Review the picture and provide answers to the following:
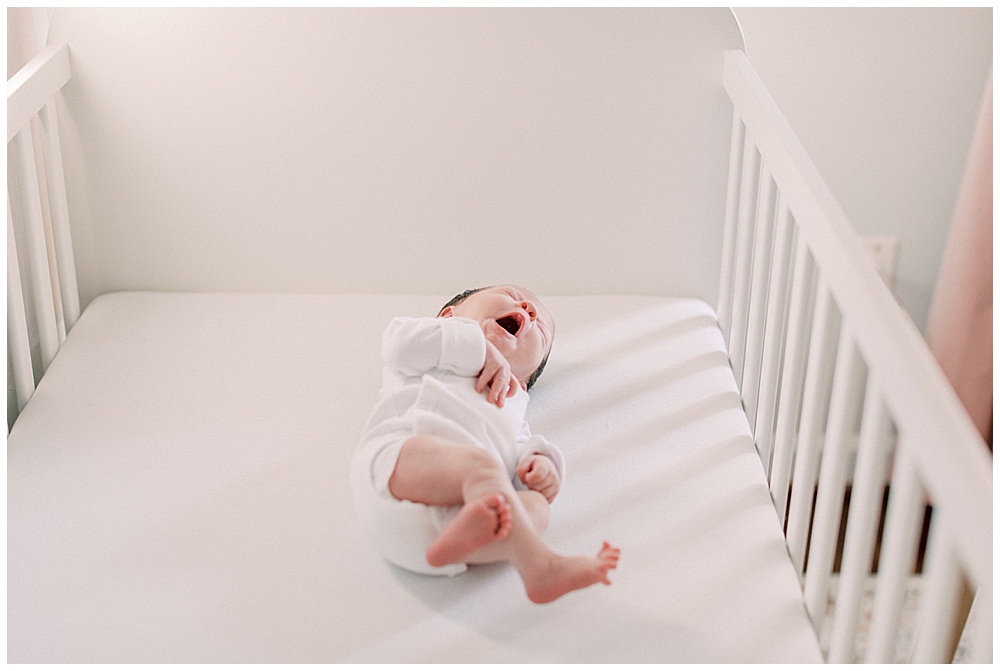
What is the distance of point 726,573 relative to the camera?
907 millimetres


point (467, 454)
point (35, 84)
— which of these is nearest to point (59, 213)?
point (35, 84)

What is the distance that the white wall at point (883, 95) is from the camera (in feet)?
5.32

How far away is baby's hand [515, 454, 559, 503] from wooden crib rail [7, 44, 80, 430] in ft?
2.20

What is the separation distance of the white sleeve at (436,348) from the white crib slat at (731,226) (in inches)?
20.1

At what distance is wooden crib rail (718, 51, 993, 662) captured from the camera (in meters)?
0.59

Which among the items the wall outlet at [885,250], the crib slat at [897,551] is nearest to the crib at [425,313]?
the crib slat at [897,551]

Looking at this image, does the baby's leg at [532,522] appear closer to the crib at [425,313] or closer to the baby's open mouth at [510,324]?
the crib at [425,313]

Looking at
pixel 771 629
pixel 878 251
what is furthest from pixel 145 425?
pixel 878 251

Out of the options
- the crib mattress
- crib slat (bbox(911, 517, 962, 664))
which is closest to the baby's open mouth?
the crib mattress

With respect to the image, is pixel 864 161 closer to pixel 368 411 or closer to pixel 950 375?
pixel 950 375

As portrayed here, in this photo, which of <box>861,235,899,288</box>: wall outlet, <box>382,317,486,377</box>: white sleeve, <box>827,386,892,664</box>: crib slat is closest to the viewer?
<box>827,386,892,664</box>: crib slat

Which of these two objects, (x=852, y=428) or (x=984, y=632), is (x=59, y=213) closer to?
(x=852, y=428)

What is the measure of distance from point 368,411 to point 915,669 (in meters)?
0.68

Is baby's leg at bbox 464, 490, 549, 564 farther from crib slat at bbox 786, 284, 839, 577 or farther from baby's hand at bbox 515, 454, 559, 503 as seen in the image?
crib slat at bbox 786, 284, 839, 577
